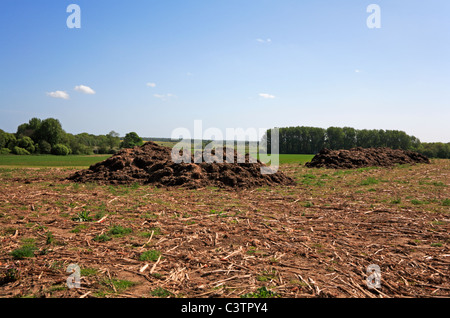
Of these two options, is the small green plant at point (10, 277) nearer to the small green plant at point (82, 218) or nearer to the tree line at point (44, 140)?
the small green plant at point (82, 218)

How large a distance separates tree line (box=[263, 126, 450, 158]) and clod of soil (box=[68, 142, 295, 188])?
233 feet

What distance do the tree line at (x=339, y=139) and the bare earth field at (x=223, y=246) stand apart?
78374 mm

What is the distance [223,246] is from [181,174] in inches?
396

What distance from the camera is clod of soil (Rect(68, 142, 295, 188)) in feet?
49.3

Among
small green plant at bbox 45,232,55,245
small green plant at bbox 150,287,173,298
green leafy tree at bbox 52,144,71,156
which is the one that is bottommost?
small green plant at bbox 150,287,173,298

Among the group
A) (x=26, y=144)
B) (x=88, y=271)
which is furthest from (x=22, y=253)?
(x=26, y=144)

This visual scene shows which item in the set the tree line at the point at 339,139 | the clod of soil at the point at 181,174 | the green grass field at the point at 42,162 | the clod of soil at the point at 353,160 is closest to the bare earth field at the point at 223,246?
the clod of soil at the point at 181,174

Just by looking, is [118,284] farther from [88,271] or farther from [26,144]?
[26,144]

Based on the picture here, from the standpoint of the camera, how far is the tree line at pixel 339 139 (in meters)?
86.7

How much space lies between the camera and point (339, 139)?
94.8 metres

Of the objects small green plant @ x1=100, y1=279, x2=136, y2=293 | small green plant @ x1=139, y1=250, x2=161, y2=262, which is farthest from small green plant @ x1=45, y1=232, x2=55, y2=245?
small green plant @ x1=100, y1=279, x2=136, y2=293

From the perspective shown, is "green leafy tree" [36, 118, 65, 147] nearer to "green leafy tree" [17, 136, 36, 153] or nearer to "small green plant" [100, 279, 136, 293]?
"green leafy tree" [17, 136, 36, 153]

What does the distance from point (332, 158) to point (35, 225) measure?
89.1 feet
